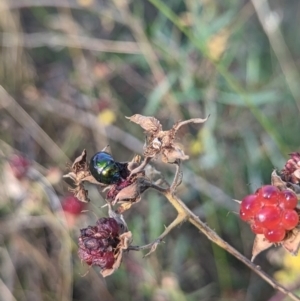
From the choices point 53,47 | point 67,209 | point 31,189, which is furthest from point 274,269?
point 53,47

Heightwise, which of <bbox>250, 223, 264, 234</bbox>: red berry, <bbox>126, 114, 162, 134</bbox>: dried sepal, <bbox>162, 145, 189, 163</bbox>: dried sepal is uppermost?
<bbox>126, 114, 162, 134</bbox>: dried sepal

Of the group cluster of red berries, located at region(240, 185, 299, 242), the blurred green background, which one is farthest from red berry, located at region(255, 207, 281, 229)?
the blurred green background

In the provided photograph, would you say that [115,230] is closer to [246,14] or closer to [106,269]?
[106,269]

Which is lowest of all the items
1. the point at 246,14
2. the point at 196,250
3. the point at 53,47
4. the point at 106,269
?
the point at 106,269

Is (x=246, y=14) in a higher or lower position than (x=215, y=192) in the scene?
higher

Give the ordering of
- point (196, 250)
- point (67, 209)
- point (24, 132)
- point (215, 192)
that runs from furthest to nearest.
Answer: point (24, 132)
point (196, 250)
point (215, 192)
point (67, 209)

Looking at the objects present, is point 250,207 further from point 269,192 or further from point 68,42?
point 68,42

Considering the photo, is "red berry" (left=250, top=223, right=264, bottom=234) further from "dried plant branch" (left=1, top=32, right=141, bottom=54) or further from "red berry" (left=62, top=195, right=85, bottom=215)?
"dried plant branch" (left=1, top=32, right=141, bottom=54)

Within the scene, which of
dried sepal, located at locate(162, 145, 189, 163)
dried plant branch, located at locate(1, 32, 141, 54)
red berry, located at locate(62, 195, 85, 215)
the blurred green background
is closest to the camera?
dried sepal, located at locate(162, 145, 189, 163)
